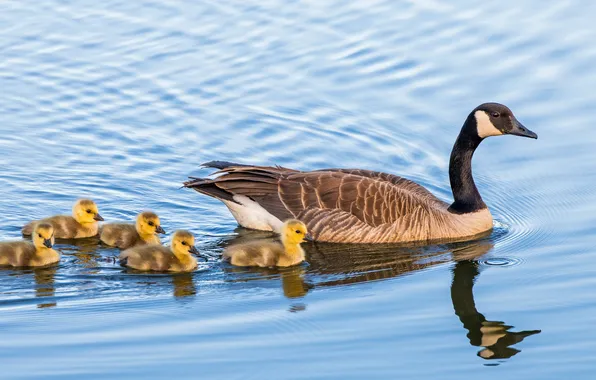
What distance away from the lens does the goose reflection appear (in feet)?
32.0

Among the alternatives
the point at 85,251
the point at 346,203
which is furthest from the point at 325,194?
the point at 85,251

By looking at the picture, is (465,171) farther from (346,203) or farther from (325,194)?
(325,194)

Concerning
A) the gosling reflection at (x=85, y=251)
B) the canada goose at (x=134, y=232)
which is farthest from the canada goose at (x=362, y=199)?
the gosling reflection at (x=85, y=251)

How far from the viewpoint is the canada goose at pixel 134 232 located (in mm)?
11672

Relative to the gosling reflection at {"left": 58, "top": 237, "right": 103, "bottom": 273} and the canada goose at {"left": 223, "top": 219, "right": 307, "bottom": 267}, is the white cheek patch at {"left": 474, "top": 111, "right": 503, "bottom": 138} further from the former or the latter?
the gosling reflection at {"left": 58, "top": 237, "right": 103, "bottom": 273}

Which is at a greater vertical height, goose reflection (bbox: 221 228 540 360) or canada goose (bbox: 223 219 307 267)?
canada goose (bbox: 223 219 307 267)

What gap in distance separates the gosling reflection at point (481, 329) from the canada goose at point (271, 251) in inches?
62.0

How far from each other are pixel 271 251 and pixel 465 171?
2754 mm

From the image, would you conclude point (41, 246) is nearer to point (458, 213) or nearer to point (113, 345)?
point (113, 345)

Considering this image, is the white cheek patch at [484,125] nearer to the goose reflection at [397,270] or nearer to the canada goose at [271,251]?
the goose reflection at [397,270]

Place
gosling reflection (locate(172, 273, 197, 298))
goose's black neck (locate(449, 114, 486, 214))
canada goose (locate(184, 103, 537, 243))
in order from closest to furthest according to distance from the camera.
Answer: gosling reflection (locate(172, 273, 197, 298))
canada goose (locate(184, 103, 537, 243))
goose's black neck (locate(449, 114, 486, 214))

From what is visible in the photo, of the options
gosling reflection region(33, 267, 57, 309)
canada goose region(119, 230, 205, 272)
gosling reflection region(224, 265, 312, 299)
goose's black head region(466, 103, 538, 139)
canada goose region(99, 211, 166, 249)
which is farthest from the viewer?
goose's black head region(466, 103, 538, 139)

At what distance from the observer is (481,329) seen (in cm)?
991

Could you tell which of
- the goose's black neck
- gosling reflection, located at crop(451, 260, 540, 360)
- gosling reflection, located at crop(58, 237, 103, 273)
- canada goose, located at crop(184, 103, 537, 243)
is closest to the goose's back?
canada goose, located at crop(184, 103, 537, 243)
